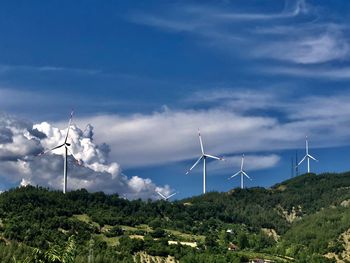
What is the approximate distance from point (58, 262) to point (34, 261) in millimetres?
4595

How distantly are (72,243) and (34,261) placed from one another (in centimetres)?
621

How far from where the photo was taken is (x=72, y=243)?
294 feet

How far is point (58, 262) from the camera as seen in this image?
88375 millimetres

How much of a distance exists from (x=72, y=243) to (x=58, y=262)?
123 inches

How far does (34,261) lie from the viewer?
91.0 meters
